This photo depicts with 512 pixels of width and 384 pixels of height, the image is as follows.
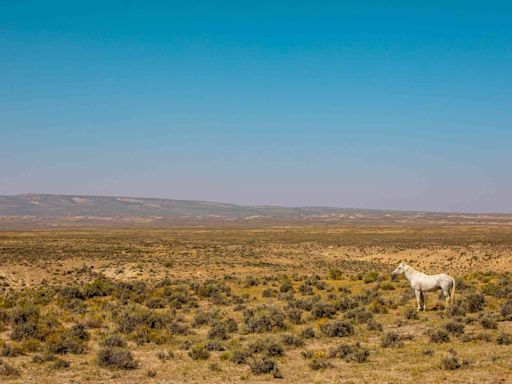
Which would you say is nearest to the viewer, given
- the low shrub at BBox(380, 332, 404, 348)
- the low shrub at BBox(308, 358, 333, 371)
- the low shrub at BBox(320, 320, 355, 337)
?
the low shrub at BBox(308, 358, 333, 371)

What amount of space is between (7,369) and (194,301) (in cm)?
1383

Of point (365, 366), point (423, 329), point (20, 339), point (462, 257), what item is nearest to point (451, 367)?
point (365, 366)

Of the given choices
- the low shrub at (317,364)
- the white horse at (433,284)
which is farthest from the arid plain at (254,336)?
the white horse at (433,284)

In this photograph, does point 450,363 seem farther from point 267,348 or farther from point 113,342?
point 113,342

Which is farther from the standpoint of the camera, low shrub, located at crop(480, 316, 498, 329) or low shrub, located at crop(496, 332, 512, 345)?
low shrub, located at crop(480, 316, 498, 329)

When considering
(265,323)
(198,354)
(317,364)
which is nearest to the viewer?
(317,364)

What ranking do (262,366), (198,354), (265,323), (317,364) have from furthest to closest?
1. (265,323)
2. (198,354)
3. (317,364)
4. (262,366)

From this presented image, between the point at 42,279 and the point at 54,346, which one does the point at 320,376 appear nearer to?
the point at 54,346

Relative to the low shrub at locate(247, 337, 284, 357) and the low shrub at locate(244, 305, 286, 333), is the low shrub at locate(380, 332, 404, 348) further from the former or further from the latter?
the low shrub at locate(244, 305, 286, 333)

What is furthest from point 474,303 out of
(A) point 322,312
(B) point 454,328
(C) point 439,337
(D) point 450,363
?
(D) point 450,363

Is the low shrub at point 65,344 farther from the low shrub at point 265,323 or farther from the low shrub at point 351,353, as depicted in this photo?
the low shrub at point 351,353

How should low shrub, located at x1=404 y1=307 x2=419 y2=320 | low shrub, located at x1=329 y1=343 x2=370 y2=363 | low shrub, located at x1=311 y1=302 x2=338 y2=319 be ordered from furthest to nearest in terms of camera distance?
low shrub, located at x1=311 y1=302 x2=338 y2=319 < low shrub, located at x1=404 y1=307 x2=419 y2=320 < low shrub, located at x1=329 y1=343 x2=370 y2=363

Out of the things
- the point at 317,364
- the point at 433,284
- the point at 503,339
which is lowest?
the point at 317,364

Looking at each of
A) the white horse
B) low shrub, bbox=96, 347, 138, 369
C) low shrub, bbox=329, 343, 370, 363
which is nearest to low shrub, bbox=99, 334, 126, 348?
low shrub, bbox=96, 347, 138, 369
